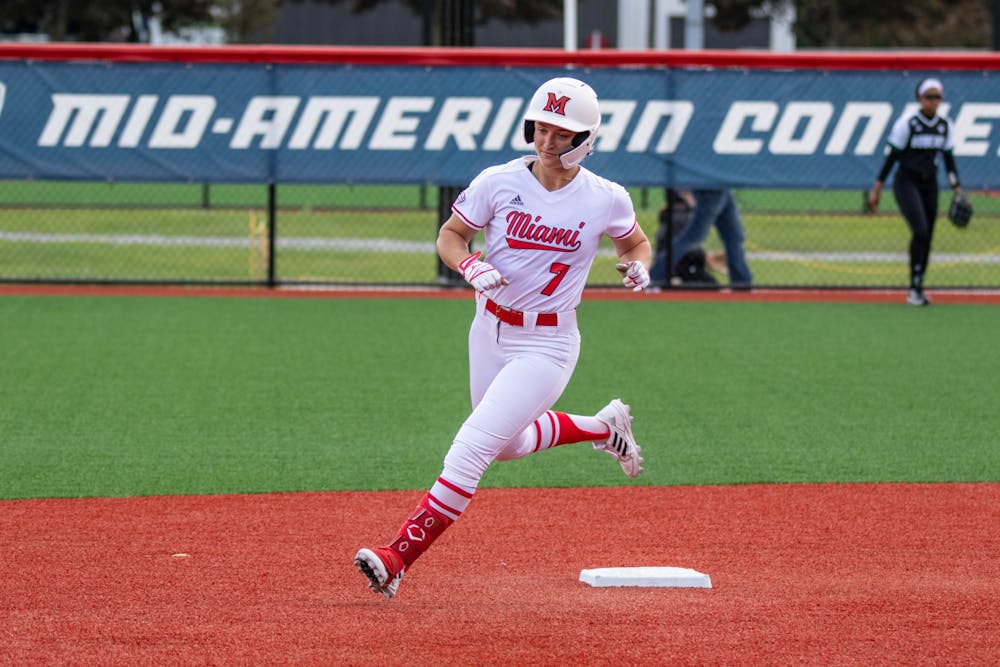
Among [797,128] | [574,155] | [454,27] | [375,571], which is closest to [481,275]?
[574,155]

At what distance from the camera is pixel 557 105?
645cm

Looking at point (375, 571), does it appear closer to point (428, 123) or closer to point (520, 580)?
point (520, 580)

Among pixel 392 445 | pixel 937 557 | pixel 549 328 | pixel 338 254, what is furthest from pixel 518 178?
pixel 338 254

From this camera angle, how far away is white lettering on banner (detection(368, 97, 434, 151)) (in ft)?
56.6

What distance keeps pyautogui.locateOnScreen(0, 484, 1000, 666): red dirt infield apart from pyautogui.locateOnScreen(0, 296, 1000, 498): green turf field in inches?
22.9

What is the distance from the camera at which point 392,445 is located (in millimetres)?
9852

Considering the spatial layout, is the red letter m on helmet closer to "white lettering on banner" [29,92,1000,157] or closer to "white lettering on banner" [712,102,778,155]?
"white lettering on banner" [29,92,1000,157]

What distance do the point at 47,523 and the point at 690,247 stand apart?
11562 millimetres

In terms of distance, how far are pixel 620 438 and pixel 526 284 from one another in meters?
1.49

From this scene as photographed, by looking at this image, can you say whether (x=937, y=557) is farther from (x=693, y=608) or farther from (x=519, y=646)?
(x=519, y=646)

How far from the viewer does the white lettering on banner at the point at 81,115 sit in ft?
56.0

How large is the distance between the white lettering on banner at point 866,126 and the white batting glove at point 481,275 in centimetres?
1183

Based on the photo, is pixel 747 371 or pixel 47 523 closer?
pixel 47 523

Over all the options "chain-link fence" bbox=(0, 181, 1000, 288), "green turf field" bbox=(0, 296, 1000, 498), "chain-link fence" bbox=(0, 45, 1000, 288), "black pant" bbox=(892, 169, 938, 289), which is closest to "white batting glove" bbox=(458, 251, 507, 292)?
"green turf field" bbox=(0, 296, 1000, 498)
